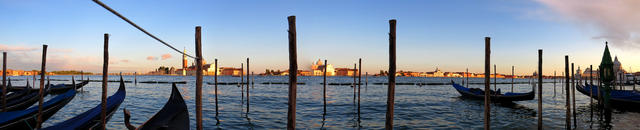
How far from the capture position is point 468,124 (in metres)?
12.4

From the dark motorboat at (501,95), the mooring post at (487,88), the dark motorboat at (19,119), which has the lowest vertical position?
the dark motorboat at (501,95)

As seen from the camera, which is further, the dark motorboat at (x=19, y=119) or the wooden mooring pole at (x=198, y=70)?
the dark motorboat at (x=19, y=119)

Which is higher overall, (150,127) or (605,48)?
(605,48)

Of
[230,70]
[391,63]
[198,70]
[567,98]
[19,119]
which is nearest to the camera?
[391,63]

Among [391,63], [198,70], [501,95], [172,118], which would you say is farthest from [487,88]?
[501,95]

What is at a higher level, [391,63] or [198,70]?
[391,63]

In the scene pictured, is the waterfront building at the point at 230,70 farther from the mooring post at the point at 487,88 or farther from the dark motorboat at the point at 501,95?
the mooring post at the point at 487,88

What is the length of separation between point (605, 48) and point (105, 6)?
20.4 metres

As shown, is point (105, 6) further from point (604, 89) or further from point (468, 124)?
point (604, 89)

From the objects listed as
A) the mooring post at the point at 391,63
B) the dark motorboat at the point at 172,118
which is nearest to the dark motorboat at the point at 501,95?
the mooring post at the point at 391,63

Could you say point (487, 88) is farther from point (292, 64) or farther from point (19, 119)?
point (19, 119)

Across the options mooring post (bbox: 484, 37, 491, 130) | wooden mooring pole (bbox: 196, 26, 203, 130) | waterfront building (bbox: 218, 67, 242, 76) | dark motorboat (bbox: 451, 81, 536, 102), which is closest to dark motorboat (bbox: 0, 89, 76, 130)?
wooden mooring pole (bbox: 196, 26, 203, 130)

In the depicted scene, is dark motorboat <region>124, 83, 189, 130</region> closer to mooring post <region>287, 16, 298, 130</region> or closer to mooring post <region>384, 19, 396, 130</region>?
mooring post <region>287, 16, 298, 130</region>

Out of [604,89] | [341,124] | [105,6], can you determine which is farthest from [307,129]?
[604,89]
